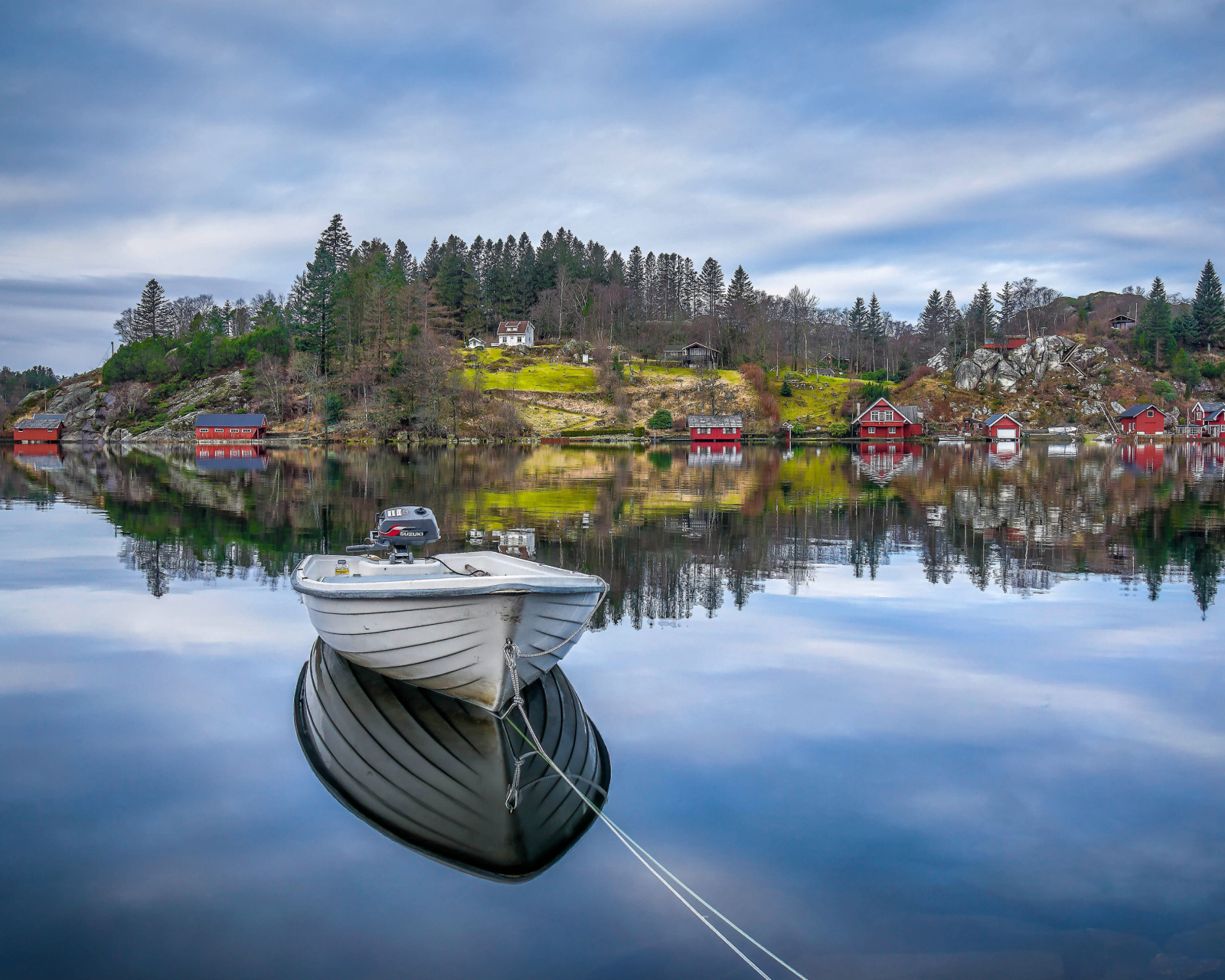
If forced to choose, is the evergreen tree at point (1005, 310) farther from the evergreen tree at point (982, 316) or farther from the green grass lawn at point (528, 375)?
the green grass lawn at point (528, 375)

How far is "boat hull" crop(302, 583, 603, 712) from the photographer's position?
29.5ft

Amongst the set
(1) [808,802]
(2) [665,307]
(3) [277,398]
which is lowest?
(1) [808,802]

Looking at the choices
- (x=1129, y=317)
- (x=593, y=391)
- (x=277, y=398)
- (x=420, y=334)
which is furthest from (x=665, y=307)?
(x=1129, y=317)

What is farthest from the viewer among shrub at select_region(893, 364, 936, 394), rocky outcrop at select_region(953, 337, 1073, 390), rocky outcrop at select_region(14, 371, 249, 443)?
shrub at select_region(893, 364, 936, 394)

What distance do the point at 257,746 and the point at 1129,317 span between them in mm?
168592

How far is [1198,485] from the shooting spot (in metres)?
40.3

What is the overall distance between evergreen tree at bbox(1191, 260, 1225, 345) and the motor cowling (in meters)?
156

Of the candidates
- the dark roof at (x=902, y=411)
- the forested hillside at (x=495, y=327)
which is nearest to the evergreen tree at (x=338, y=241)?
the forested hillside at (x=495, y=327)

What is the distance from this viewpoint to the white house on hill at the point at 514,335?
13025cm

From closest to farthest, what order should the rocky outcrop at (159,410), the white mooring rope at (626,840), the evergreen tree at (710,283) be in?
the white mooring rope at (626,840), the rocky outcrop at (159,410), the evergreen tree at (710,283)

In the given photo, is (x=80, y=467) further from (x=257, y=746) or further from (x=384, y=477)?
(x=257, y=746)

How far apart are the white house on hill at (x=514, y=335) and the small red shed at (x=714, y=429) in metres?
41.5

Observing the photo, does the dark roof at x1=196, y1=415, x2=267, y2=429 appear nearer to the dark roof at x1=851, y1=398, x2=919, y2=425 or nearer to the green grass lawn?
the green grass lawn

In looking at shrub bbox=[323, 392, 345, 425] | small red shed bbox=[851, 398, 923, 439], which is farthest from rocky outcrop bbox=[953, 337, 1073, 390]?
shrub bbox=[323, 392, 345, 425]
